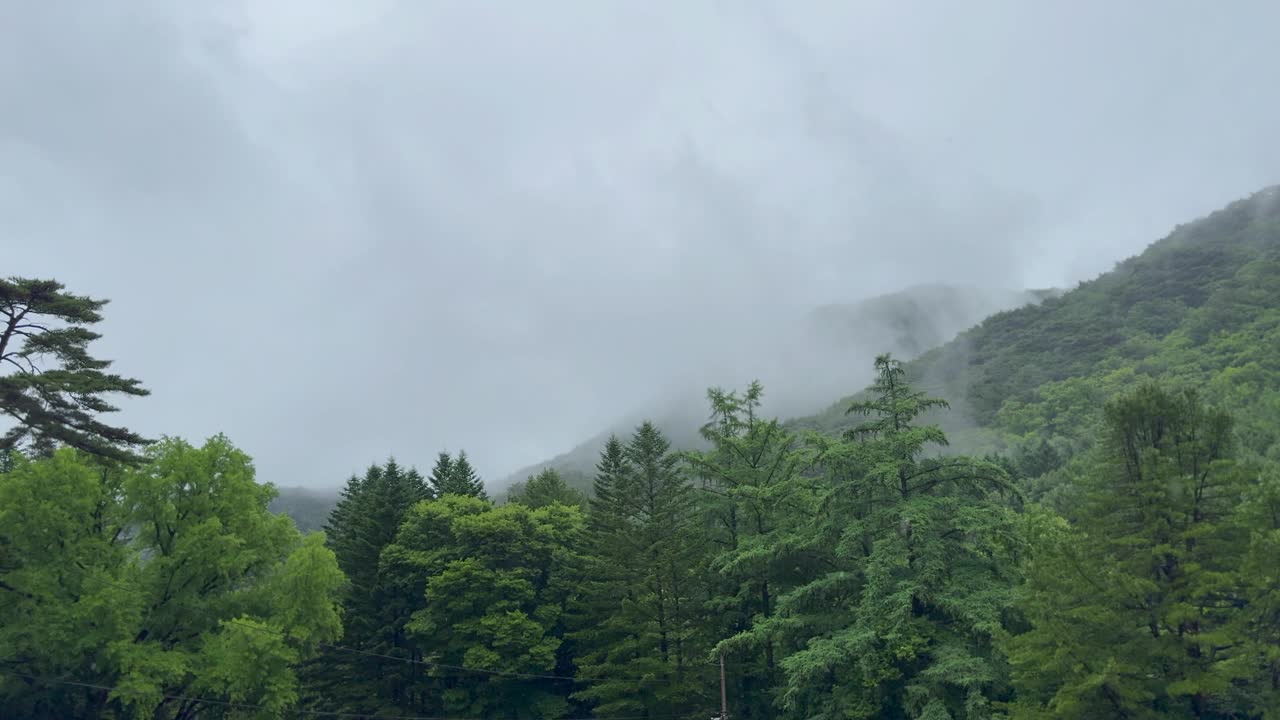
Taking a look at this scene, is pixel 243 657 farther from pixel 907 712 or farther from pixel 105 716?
pixel 907 712

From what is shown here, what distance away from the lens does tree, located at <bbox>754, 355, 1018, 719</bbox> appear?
2855cm

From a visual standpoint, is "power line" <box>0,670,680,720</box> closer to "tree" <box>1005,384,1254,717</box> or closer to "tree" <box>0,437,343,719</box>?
"tree" <box>0,437,343,719</box>

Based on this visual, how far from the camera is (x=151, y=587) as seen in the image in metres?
33.4

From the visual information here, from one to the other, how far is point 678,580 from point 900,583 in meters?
13.3

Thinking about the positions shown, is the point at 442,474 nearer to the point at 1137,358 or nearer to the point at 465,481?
the point at 465,481

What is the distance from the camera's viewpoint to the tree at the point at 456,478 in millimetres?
60747

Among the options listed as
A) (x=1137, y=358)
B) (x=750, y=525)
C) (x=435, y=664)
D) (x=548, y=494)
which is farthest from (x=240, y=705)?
(x=1137, y=358)

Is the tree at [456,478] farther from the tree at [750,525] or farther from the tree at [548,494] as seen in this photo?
the tree at [750,525]

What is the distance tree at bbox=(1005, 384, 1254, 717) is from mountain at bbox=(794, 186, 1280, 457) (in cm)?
6986

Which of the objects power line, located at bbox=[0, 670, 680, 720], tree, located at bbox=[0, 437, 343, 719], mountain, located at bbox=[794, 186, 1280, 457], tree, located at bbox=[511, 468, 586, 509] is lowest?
power line, located at bbox=[0, 670, 680, 720]

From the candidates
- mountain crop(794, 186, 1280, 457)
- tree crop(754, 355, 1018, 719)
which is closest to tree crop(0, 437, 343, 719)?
tree crop(754, 355, 1018, 719)

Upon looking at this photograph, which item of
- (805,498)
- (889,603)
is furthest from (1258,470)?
(805,498)

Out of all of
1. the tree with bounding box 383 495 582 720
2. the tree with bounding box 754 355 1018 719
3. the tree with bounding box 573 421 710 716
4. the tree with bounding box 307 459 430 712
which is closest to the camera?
the tree with bounding box 754 355 1018 719

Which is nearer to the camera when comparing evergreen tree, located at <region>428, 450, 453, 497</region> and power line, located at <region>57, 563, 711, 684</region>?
power line, located at <region>57, 563, 711, 684</region>
